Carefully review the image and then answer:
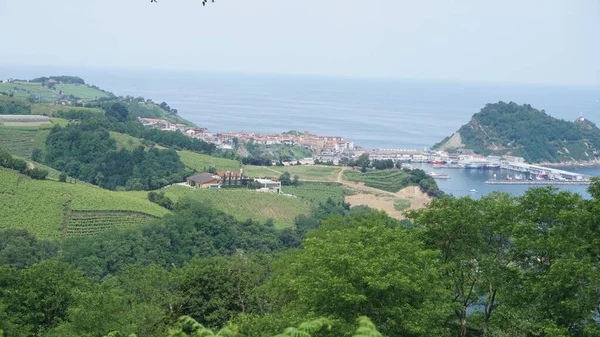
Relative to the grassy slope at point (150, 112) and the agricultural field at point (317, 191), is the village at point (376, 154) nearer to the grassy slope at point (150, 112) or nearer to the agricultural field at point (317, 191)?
the grassy slope at point (150, 112)

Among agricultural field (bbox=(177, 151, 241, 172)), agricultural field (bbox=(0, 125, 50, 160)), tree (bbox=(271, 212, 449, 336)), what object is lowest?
agricultural field (bbox=(177, 151, 241, 172))

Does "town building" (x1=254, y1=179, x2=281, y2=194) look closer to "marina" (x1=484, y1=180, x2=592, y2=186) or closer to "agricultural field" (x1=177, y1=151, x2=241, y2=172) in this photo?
"agricultural field" (x1=177, y1=151, x2=241, y2=172)

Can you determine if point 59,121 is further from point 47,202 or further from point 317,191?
point 47,202

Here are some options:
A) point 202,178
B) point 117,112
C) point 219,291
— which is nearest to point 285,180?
point 202,178

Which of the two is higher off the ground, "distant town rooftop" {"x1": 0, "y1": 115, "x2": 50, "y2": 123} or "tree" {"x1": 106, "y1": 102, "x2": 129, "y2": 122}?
"tree" {"x1": 106, "y1": 102, "x2": 129, "y2": 122}

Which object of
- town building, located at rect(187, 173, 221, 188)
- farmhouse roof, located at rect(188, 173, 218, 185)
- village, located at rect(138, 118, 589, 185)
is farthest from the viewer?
village, located at rect(138, 118, 589, 185)

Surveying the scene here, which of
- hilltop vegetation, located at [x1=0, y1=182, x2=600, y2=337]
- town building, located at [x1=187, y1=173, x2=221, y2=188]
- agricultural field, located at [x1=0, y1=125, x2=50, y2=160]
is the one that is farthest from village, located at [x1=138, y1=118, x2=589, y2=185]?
hilltop vegetation, located at [x1=0, y1=182, x2=600, y2=337]
